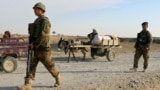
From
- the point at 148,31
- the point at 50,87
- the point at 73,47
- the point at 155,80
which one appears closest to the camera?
the point at 50,87

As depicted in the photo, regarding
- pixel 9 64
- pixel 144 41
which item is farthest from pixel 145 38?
pixel 9 64

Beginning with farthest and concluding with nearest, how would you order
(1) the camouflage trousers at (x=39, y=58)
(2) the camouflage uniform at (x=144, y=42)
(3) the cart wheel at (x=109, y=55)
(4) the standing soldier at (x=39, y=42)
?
(3) the cart wheel at (x=109, y=55) → (2) the camouflage uniform at (x=144, y=42) → (1) the camouflage trousers at (x=39, y=58) → (4) the standing soldier at (x=39, y=42)

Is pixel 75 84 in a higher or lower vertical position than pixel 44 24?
lower

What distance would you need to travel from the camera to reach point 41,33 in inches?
434

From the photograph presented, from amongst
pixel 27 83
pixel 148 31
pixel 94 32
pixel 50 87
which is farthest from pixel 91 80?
pixel 94 32

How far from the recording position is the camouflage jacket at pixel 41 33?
11.0 m

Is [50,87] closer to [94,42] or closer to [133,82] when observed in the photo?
[133,82]

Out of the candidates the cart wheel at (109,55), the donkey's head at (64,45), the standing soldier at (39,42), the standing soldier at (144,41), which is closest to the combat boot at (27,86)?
the standing soldier at (39,42)

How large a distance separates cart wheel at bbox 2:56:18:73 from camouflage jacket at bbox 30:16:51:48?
6.08 m

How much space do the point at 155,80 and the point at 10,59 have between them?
5.81 m

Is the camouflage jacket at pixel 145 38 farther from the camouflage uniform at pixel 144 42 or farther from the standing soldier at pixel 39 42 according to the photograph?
the standing soldier at pixel 39 42

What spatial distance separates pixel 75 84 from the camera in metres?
12.7

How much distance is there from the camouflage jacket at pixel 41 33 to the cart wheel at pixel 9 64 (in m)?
6.08

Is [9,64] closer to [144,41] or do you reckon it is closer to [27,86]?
[144,41]
